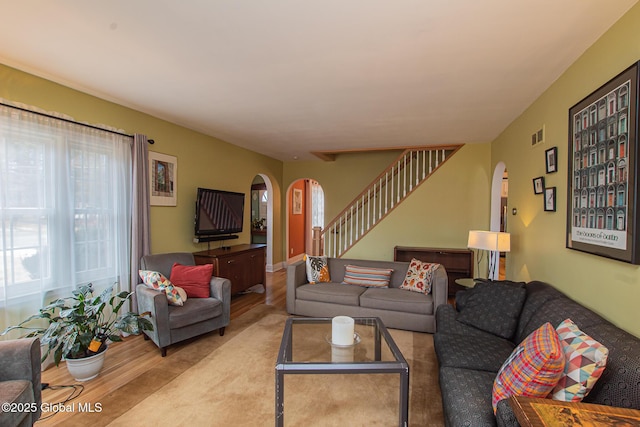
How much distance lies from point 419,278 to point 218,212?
9.85 ft

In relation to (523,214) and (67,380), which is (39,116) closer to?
(67,380)

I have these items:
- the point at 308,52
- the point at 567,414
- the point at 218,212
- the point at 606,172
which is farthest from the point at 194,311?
the point at 606,172

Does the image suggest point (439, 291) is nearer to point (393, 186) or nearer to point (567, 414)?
point (567, 414)

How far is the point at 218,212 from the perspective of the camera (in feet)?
15.0

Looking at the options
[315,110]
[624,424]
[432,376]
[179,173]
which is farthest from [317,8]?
[179,173]

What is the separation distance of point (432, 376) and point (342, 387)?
0.78 m

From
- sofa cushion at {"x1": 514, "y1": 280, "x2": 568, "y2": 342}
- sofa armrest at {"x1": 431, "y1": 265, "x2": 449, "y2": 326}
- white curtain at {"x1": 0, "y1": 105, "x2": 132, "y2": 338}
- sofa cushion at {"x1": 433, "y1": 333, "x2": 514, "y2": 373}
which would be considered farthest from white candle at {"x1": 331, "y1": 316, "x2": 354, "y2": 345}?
white curtain at {"x1": 0, "y1": 105, "x2": 132, "y2": 338}

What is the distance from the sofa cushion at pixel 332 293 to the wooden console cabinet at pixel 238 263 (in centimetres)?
105

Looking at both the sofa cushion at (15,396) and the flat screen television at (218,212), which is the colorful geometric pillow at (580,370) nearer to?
the sofa cushion at (15,396)

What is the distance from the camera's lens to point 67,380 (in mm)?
2449

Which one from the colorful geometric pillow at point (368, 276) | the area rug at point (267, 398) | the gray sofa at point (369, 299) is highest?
the colorful geometric pillow at point (368, 276)

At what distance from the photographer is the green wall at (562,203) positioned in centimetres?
167

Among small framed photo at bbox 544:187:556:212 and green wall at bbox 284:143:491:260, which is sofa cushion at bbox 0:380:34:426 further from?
green wall at bbox 284:143:491:260

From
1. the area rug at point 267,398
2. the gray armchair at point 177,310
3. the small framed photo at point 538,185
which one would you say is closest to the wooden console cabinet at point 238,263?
the gray armchair at point 177,310
